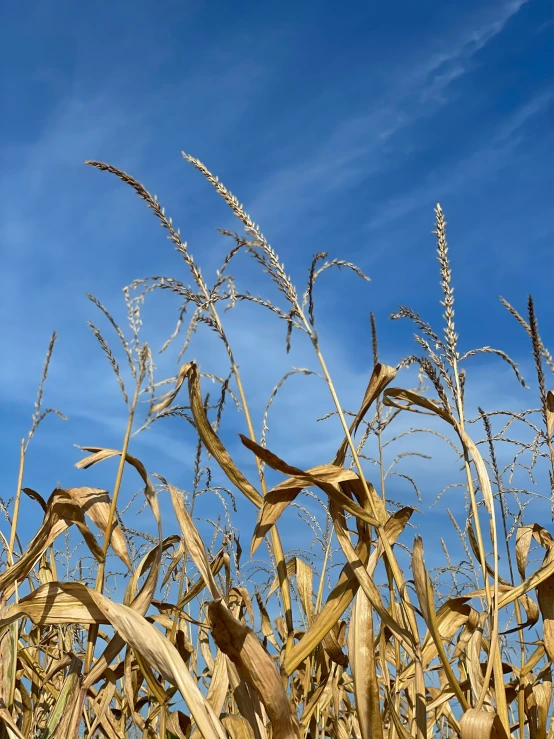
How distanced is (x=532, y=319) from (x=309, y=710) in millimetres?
1387

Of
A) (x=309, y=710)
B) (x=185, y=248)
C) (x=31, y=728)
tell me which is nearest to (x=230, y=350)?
(x=185, y=248)

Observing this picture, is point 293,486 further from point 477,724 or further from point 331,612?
point 477,724

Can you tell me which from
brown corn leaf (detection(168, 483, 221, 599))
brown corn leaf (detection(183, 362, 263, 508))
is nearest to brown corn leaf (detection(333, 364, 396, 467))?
brown corn leaf (detection(183, 362, 263, 508))

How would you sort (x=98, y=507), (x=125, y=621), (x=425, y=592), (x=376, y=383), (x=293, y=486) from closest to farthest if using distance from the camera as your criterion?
(x=125, y=621)
(x=425, y=592)
(x=293, y=486)
(x=376, y=383)
(x=98, y=507)

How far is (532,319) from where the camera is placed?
2.17m

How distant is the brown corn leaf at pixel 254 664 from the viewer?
Answer: 4.00 ft

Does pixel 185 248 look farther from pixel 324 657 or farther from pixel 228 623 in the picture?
pixel 324 657

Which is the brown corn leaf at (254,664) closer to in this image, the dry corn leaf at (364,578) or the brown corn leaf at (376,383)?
the dry corn leaf at (364,578)

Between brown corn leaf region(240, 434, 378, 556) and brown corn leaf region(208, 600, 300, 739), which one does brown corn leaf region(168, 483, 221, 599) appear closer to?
brown corn leaf region(240, 434, 378, 556)

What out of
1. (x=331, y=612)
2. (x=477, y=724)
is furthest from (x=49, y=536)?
(x=477, y=724)

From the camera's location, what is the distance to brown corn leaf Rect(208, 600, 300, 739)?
1221mm

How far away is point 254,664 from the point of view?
125 cm

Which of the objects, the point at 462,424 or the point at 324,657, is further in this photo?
the point at 324,657

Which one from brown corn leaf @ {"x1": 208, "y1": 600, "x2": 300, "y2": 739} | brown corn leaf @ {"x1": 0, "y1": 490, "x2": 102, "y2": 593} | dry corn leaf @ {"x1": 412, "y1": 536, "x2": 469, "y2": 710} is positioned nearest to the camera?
brown corn leaf @ {"x1": 208, "y1": 600, "x2": 300, "y2": 739}
